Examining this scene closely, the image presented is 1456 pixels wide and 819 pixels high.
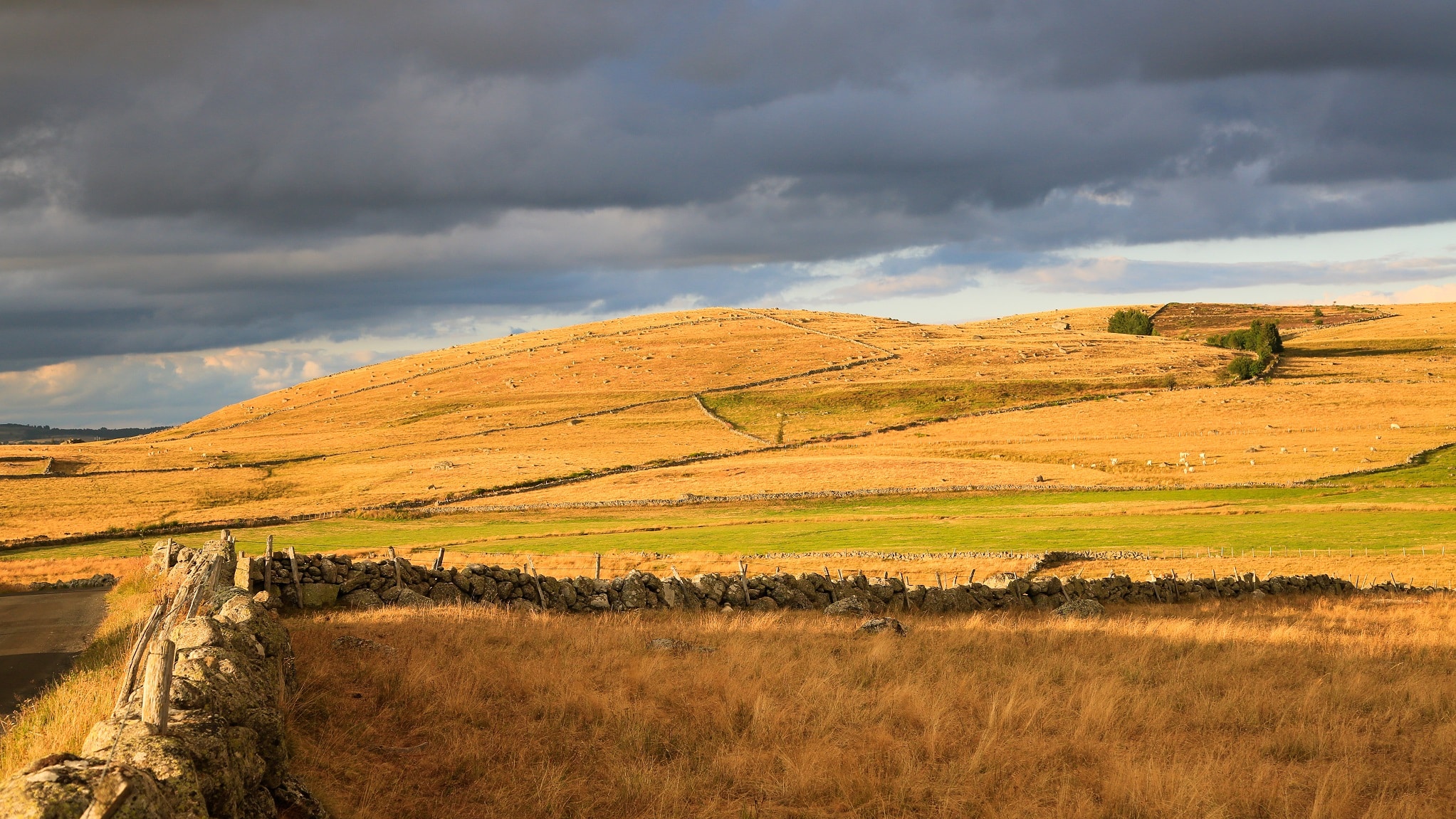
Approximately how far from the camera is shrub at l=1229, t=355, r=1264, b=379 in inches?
5153

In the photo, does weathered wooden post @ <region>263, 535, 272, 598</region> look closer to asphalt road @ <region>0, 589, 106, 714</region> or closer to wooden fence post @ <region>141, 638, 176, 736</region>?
asphalt road @ <region>0, 589, 106, 714</region>

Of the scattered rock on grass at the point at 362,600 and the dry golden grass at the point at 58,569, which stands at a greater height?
the scattered rock on grass at the point at 362,600

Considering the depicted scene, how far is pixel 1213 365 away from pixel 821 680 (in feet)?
486

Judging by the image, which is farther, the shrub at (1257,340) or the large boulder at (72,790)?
the shrub at (1257,340)

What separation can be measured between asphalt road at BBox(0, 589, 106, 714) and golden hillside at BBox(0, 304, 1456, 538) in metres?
44.0

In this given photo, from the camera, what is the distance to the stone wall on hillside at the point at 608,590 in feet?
70.4

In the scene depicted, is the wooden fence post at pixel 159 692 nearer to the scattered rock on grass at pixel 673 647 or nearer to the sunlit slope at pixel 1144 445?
the scattered rock on grass at pixel 673 647

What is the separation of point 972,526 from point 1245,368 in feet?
322

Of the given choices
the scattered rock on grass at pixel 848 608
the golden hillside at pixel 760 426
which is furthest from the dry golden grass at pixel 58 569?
the scattered rock on grass at pixel 848 608

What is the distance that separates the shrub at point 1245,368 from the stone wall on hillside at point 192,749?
14183cm

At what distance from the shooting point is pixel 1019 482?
73.4m

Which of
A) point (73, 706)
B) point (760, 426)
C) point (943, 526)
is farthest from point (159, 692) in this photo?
point (760, 426)

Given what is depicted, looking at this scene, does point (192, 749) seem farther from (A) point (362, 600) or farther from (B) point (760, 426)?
(B) point (760, 426)

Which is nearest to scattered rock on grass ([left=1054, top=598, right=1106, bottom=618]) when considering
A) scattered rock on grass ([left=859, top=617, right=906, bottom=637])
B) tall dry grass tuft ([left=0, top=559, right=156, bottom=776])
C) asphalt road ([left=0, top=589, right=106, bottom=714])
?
scattered rock on grass ([left=859, top=617, right=906, bottom=637])
